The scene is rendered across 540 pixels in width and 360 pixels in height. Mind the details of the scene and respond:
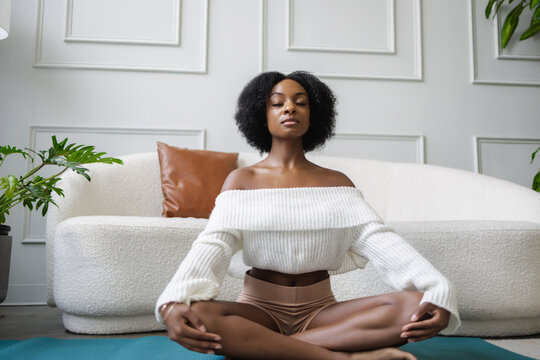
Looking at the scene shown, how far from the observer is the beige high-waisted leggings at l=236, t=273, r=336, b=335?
1145 millimetres

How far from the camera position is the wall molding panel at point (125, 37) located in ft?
8.55

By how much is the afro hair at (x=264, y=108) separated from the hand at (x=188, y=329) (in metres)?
0.64

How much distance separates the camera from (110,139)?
259 centimetres

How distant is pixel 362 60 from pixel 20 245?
2111 millimetres

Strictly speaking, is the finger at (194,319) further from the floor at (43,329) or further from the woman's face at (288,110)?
the floor at (43,329)

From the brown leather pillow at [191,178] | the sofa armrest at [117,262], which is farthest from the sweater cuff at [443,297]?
the brown leather pillow at [191,178]

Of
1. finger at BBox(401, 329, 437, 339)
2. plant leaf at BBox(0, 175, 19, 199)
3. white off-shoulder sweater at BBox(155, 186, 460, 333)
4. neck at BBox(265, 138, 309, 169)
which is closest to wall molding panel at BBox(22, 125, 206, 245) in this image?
plant leaf at BBox(0, 175, 19, 199)

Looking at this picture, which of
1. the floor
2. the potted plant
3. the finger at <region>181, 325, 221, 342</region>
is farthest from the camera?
the potted plant

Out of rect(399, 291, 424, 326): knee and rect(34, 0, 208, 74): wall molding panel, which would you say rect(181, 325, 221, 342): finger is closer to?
rect(399, 291, 424, 326): knee

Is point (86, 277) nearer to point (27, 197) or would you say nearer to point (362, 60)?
point (27, 197)

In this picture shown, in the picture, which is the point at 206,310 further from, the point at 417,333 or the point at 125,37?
the point at 125,37

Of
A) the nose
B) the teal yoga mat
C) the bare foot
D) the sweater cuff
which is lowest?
the teal yoga mat

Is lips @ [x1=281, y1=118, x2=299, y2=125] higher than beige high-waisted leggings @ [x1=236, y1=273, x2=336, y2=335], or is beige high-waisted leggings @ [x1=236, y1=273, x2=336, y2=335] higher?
lips @ [x1=281, y1=118, x2=299, y2=125]

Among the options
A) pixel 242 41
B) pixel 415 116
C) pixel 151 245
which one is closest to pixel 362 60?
pixel 415 116
